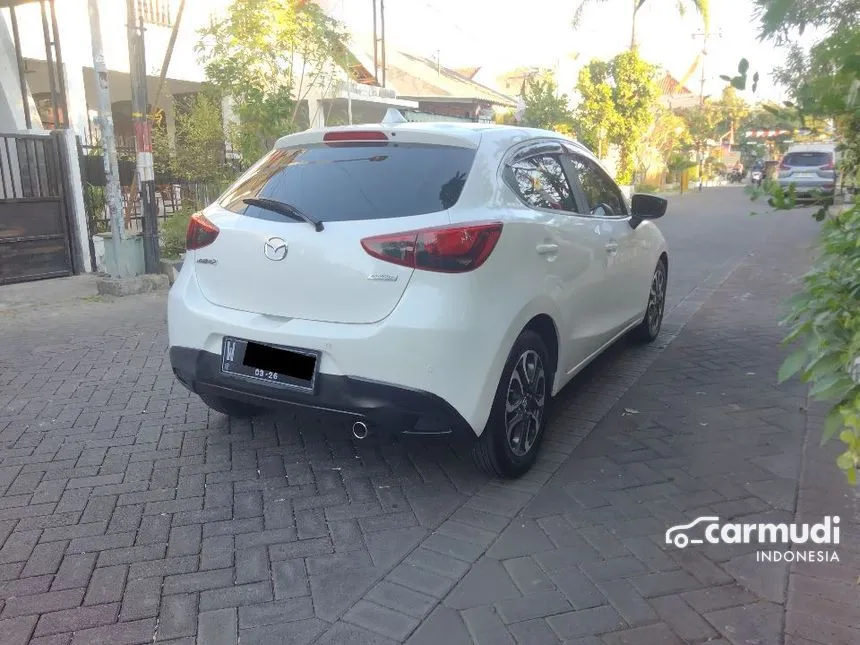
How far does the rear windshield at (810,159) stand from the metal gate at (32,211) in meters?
21.7

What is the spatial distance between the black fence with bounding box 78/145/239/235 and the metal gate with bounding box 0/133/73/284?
43cm

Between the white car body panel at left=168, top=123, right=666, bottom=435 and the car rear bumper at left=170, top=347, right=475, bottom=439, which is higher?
the white car body panel at left=168, top=123, right=666, bottom=435

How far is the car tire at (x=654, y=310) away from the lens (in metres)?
6.10

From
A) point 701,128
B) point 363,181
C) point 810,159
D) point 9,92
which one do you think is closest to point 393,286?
point 363,181

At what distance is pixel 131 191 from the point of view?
31.4 feet

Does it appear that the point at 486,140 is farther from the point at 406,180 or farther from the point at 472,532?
the point at 472,532

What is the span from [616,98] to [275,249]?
22.9m

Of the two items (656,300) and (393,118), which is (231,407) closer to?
(393,118)

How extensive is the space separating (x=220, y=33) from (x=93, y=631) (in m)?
8.98

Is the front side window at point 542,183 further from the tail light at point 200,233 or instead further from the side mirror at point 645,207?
the tail light at point 200,233

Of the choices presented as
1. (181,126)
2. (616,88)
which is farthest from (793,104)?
(616,88)

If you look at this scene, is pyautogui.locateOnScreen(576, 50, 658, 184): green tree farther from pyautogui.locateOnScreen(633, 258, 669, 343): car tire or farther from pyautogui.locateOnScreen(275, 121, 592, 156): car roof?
pyautogui.locateOnScreen(275, 121, 592, 156): car roof

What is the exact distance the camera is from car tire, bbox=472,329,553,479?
3.47 meters

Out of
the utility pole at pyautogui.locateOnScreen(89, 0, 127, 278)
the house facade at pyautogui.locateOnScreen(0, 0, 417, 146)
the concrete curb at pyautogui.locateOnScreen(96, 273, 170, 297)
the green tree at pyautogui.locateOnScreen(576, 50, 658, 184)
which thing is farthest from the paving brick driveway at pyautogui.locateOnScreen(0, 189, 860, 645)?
the green tree at pyautogui.locateOnScreen(576, 50, 658, 184)
